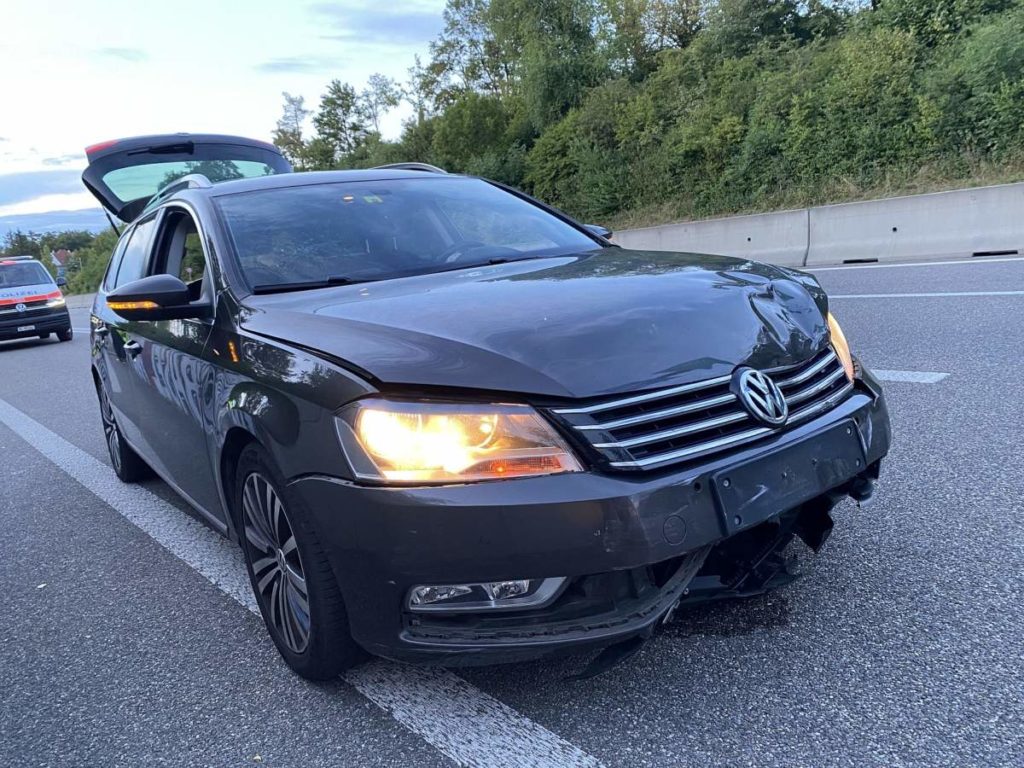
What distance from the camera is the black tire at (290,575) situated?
226 centimetres

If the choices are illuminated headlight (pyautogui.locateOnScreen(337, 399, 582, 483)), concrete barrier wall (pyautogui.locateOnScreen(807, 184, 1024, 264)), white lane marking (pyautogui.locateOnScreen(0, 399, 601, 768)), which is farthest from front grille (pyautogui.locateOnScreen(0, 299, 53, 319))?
illuminated headlight (pyautogui.locateOnScreen(337, 399, 582, 483))

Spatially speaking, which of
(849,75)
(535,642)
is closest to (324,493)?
(535,642)

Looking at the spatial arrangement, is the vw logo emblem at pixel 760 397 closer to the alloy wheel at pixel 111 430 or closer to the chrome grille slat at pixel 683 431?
the chrome grille slat at pixel 683 431

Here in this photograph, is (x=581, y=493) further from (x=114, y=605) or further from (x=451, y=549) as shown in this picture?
(x=114, y=605)

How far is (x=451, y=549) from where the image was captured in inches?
77.3

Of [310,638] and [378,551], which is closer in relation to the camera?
[378,551]

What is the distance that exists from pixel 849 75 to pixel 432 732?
19.5 m

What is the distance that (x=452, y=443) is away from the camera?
201 cm

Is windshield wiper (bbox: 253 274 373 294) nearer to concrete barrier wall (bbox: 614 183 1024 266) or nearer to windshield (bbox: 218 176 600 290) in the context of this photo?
windshield (bbox: 218 176 600 290)

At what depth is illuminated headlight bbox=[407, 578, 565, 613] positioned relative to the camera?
200cm

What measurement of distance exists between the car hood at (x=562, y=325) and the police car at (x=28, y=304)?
15.9 m

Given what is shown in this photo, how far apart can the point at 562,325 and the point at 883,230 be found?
11.7 m

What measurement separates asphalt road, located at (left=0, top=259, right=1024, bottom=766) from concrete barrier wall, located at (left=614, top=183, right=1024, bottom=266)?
27.8 feet

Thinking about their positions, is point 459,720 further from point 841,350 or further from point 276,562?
point 841,350
